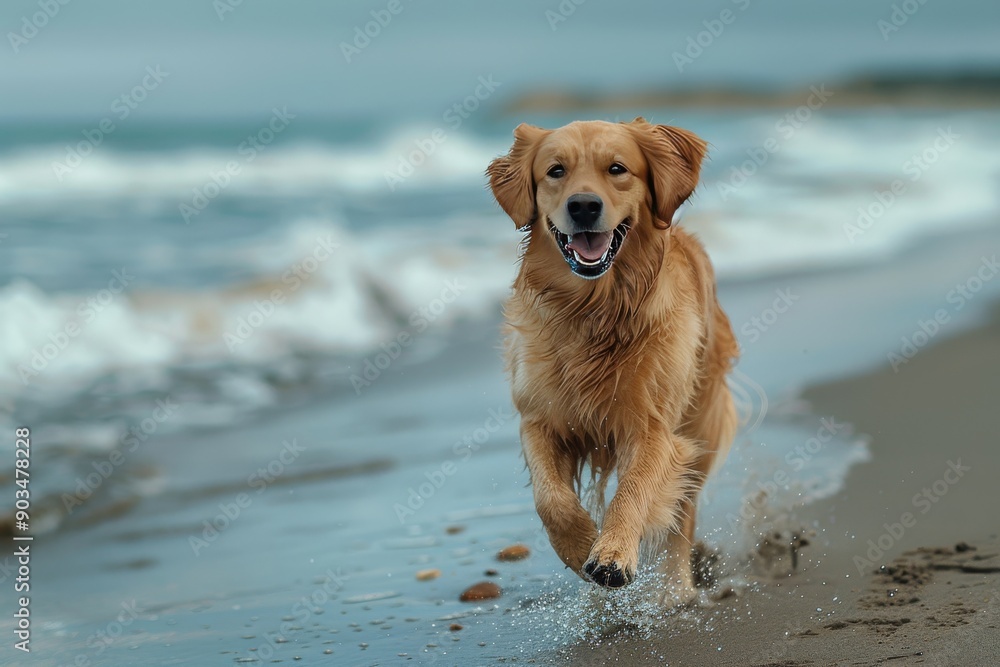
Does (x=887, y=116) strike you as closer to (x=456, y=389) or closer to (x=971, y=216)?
(x=971, y=216)

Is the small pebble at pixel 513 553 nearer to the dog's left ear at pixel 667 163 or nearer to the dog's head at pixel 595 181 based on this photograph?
the dog's head at pixel 595 181

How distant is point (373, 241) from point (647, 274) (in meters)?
7.97

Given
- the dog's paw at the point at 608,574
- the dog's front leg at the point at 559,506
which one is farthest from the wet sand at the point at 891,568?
the dog's front leg at the point at 559,506

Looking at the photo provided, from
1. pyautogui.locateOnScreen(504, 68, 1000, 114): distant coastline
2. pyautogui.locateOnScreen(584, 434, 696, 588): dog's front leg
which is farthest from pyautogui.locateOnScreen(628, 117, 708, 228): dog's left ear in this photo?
pyautogui.locateOnScreen(504, 68, 1000, 114): distant coastline

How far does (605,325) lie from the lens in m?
3.96

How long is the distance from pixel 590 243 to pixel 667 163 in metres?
0.42

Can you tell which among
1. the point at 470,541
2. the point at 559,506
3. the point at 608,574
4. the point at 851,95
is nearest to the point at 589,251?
the point at 559,506

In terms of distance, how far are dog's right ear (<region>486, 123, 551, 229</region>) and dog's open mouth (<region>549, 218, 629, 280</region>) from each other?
20 centimetres

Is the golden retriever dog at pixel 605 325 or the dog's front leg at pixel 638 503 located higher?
the golden retriever dog at pixel 605 325

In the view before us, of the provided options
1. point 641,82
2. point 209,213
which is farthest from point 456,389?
point 641,82

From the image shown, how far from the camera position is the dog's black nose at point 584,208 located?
3.60 meters

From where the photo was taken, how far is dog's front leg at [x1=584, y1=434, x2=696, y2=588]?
138 inches

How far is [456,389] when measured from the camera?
22.1 feet

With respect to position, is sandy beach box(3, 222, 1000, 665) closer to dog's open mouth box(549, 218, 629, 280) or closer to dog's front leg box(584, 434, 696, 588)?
dog's front leg box(584, 434, 696, 588)
